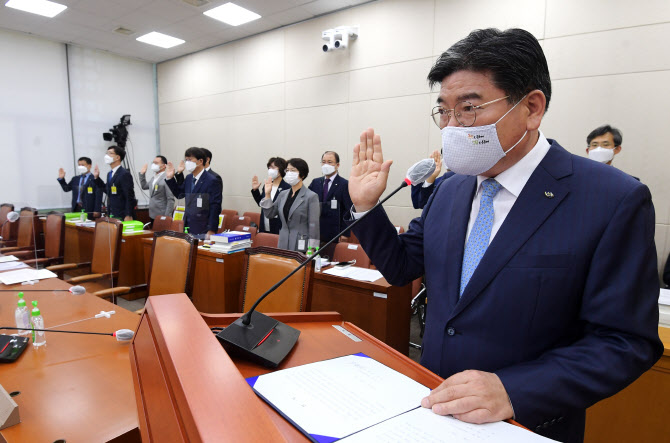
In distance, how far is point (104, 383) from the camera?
1.18 metres

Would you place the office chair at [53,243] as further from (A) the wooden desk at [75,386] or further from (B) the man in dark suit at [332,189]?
(B) the man in dark suit at [332,189]

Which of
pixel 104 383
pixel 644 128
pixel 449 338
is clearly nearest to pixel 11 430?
pixel 104 383

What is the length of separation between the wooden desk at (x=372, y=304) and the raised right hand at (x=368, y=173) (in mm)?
1718

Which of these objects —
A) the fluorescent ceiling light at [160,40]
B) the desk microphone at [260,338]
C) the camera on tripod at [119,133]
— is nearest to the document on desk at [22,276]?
the desk microphone at [260,338]

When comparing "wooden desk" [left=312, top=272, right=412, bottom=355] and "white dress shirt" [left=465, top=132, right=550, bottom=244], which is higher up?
"white dress shirt" [left=465, top=132, right=550, bottom=244]

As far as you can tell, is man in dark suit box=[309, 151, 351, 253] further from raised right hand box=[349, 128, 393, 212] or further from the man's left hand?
the man's left hand

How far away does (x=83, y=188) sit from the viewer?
6316 mm

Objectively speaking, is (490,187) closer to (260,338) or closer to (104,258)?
(260,338)

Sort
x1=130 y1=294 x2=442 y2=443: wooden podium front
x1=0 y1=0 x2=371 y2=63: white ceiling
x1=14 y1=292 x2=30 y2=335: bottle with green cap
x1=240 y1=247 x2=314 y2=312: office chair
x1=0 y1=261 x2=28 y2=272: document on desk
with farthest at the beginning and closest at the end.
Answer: x1=0 y1=0 x2=371 y2=63: white ceiling → x1=0 y1=261 x2=28 y2=272: document on desk → x1=240 y1=247 x2=314 y2=312: office chair → x1=14 y1=292 x2=30 y2=335: bottle with green cap → x1=130 y1=294 x2=442 y2=443: wooden podium front

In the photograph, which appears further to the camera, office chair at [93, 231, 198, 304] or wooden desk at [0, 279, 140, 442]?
office chair at [93, 231, 198, 304]

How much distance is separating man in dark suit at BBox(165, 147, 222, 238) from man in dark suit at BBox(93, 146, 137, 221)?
143cm

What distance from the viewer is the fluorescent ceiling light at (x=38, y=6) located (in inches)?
210

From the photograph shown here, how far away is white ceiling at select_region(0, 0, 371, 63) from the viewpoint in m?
5.25

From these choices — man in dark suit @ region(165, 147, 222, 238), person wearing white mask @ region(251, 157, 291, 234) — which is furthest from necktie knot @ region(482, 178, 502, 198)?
man in dark suit @ region(165, 147, 222, 238)
